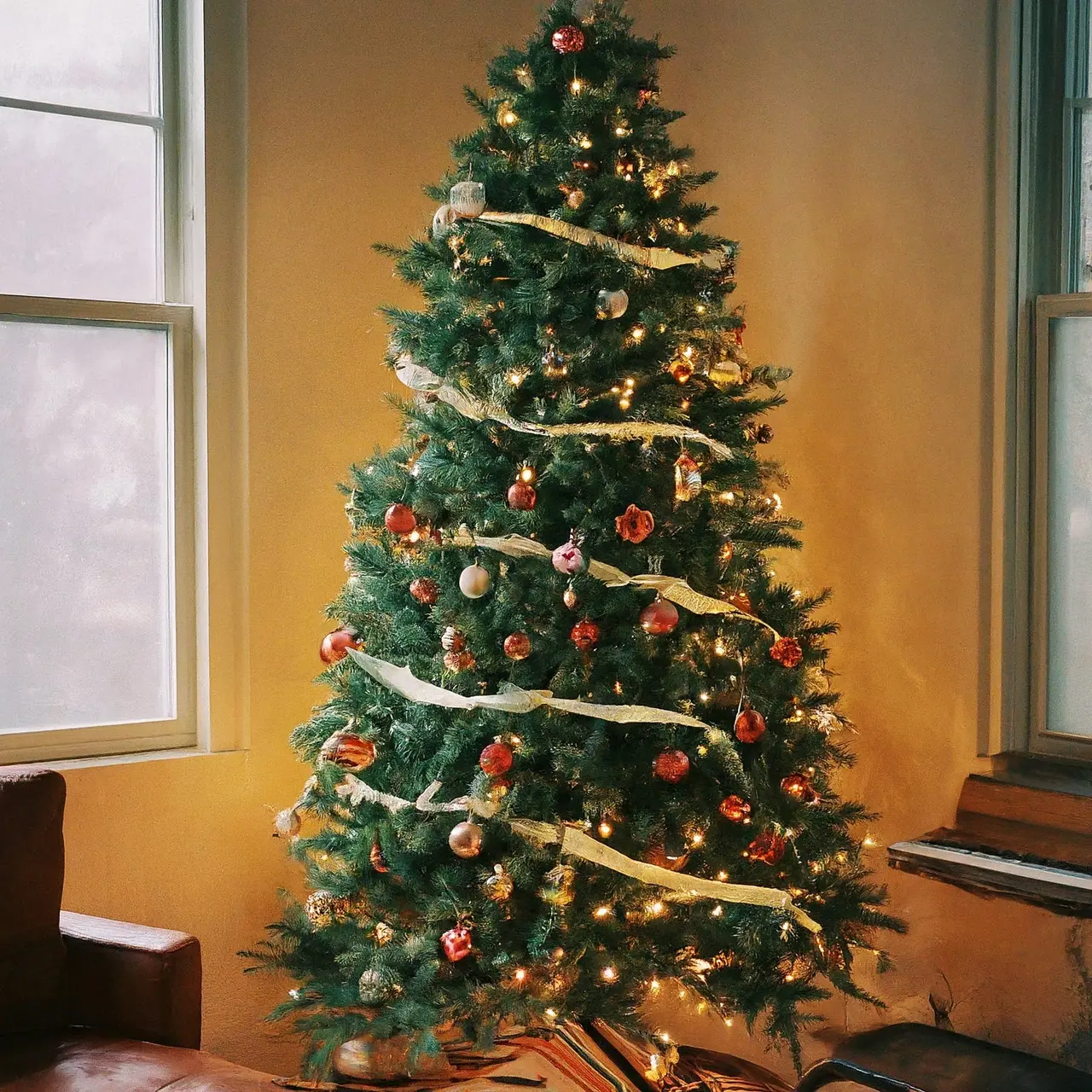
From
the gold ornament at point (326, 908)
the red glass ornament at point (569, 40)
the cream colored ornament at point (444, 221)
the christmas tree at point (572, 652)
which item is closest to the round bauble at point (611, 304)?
the christmas tree at point (572, 652)

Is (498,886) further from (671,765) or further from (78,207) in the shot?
(78,207)

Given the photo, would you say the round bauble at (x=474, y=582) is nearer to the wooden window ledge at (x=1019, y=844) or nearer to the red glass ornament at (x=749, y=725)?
the red glass ornament at (x=749, y=725)

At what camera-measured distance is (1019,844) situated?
99.3 inches

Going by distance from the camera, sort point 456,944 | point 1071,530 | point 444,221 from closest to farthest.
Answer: point 456,944 < point 444,221 < point 1071,530

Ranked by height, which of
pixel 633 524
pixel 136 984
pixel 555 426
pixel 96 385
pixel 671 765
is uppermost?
pixel 96 385

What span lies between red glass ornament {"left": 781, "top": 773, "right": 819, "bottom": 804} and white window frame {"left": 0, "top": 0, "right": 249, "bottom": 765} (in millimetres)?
1249

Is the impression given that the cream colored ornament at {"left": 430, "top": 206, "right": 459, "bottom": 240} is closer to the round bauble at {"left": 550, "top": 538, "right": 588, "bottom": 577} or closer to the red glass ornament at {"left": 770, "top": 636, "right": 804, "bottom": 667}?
the round bauble at {"left": 550, "top": 538, "right": 588, "bottom": 577}

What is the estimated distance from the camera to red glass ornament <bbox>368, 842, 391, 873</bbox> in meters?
1.93

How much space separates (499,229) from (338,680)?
2.77 ft

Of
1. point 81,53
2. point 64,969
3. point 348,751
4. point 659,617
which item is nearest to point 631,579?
point 659,617

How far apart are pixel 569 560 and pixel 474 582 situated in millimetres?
159

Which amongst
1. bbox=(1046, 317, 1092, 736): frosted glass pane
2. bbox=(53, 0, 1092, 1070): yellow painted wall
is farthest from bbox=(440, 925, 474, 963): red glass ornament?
bbox=(1046, 317, 1092, 736): frosted glass pane

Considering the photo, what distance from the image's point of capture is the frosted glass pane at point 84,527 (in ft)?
8.04

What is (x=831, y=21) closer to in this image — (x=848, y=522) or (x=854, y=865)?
(x=848, y=522)
